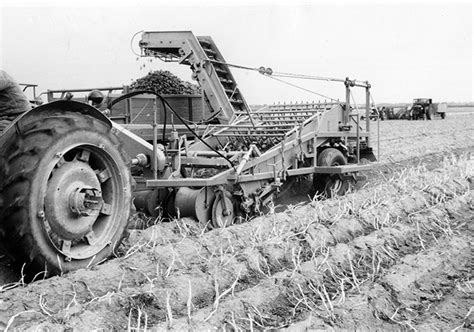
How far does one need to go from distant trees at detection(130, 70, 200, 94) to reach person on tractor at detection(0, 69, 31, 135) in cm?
558

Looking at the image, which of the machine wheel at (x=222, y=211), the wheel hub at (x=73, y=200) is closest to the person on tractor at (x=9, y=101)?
the wheel hub at (x=73, y=200)

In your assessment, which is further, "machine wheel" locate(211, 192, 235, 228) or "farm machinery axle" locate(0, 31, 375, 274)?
"machine wheel" locate(211, 192, 235, 228)

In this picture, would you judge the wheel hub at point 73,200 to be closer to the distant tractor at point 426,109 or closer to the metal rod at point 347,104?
the metal rod at point 347,104

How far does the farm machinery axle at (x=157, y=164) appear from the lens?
374 centimetres

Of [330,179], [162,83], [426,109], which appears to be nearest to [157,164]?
[330,179]

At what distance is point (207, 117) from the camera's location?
9180 millimetres

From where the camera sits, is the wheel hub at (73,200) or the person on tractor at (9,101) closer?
the wheel hub at (73,200)

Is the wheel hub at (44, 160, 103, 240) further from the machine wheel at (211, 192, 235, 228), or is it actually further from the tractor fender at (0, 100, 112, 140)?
the machine wheel at (211, 192, 235, 228)

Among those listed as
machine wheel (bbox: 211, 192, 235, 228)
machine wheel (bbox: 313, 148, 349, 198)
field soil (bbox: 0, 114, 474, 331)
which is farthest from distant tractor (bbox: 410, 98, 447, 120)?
machine wheel (bbox: 211, 192, 235, 228)

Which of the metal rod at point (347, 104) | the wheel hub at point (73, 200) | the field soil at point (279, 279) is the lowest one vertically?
the field soil at point (279, 279)

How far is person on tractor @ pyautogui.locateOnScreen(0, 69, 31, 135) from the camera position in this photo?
13.7 feet

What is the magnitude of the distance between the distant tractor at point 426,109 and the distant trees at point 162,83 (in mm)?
29659

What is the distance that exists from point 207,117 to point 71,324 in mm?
6293

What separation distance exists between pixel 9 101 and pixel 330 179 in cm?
522
